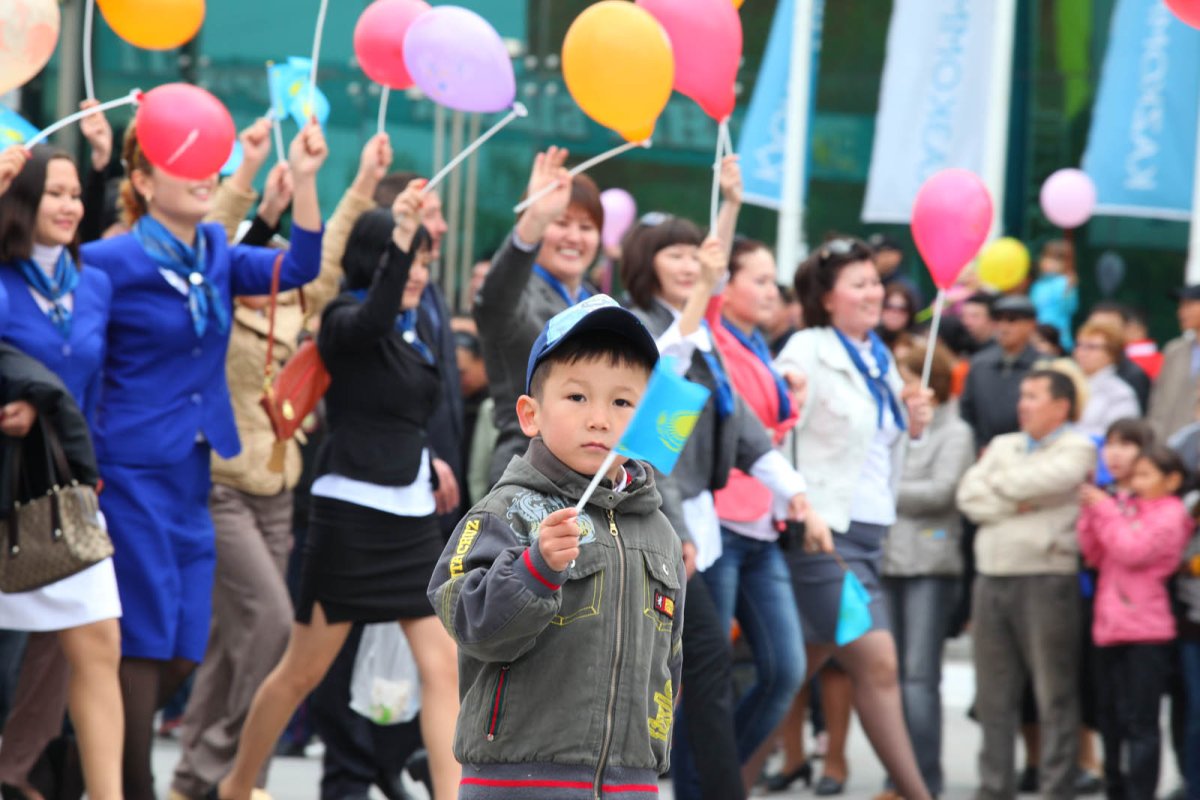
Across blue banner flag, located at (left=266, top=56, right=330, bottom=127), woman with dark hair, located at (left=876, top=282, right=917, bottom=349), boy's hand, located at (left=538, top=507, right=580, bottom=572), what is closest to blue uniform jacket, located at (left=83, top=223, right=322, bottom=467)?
blue banner flag, located at (left=266, top=56, right=330, bottom=127)

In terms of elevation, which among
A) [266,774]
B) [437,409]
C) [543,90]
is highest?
[543,90]

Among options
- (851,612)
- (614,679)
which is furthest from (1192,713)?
(614,679)

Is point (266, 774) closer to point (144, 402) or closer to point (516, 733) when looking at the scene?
point (144, 402)

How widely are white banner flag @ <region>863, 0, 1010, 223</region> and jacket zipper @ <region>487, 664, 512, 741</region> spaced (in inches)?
411

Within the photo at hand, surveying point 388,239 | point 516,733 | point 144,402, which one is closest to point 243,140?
point 388,239

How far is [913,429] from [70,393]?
329 centimetres

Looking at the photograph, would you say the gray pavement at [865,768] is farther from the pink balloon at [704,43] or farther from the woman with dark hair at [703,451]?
the pink balloon at [704,43]

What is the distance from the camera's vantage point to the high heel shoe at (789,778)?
850cm

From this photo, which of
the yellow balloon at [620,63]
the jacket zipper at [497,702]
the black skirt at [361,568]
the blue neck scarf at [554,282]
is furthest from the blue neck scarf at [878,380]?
the jacket zipper at [497,702]

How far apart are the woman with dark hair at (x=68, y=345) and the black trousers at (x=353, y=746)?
1.35 metres

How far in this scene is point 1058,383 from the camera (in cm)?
A: 818

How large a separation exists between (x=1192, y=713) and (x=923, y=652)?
1171 millimetres

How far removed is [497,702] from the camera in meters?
3.62

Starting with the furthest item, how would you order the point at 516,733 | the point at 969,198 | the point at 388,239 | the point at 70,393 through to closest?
the point at 969,198 → the point at 388,239 → the point at 70,393 → the point at 516,733
